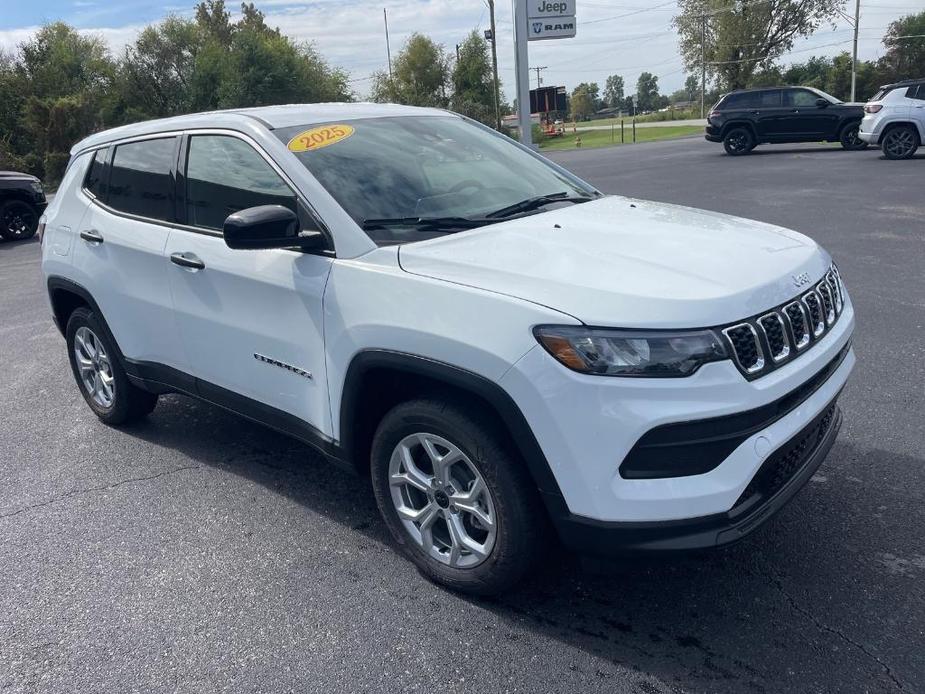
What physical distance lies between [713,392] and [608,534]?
554 mm

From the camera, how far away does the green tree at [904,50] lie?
182 ft

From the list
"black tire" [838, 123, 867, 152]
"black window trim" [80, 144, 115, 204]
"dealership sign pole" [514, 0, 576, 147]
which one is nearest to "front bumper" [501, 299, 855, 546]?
"black window trim" [80, 144, 115, 204]

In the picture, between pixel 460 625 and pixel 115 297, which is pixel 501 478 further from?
pixel 115 297

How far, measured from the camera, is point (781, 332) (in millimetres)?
2717

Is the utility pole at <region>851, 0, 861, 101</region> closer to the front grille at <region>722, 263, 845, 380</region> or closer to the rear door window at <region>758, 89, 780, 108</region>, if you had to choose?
the rear door window at <region>758, 89, 780, 108</region>

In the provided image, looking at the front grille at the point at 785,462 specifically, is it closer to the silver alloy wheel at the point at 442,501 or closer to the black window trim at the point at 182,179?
the silver alloy wheel at the point at 442,501

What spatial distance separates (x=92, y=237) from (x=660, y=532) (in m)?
3.61

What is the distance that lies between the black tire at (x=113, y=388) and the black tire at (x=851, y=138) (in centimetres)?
2153

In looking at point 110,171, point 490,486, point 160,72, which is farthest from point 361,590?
point 160,72

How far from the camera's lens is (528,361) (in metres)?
2.56

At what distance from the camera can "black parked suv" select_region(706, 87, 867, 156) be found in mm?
21859

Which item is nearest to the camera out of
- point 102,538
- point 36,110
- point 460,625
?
point 460,625

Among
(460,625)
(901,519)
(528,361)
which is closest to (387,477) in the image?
(460,625)

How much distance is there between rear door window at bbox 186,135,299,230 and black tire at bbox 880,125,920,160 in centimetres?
1826
